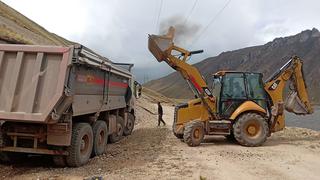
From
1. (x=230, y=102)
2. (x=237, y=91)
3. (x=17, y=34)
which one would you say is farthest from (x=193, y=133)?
(x=17, y=34)

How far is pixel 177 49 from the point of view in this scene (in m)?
14.6

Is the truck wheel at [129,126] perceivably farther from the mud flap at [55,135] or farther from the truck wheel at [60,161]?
the mud flap at [55,135]

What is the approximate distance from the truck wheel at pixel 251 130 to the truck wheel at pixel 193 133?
1153mm

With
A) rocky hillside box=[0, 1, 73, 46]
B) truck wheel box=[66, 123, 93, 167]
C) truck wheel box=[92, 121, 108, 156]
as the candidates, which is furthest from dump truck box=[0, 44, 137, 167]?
rocky hillside box=[0, 1, 73, 46]

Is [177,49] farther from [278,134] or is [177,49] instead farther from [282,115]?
[278,134]

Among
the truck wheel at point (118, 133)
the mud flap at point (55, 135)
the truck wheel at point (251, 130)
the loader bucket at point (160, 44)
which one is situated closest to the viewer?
the mud flap at point (55, 135)

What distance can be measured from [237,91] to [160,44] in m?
3.17

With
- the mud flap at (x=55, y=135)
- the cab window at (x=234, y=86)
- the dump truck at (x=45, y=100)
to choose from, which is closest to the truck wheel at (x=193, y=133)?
the cab window at (x=234, y=86)

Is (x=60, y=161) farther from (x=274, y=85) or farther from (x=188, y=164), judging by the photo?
(x=274, y=85)

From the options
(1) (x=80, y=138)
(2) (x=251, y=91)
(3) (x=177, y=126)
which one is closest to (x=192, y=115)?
(3) (x=177, y=126)

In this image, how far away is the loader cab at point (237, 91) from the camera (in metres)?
14.3

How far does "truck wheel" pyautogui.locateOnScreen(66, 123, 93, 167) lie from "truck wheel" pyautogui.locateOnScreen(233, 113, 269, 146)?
17.6 feet

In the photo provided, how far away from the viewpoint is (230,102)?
47.1 feet

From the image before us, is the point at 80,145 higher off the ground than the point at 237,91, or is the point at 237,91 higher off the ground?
the point at 237,91
